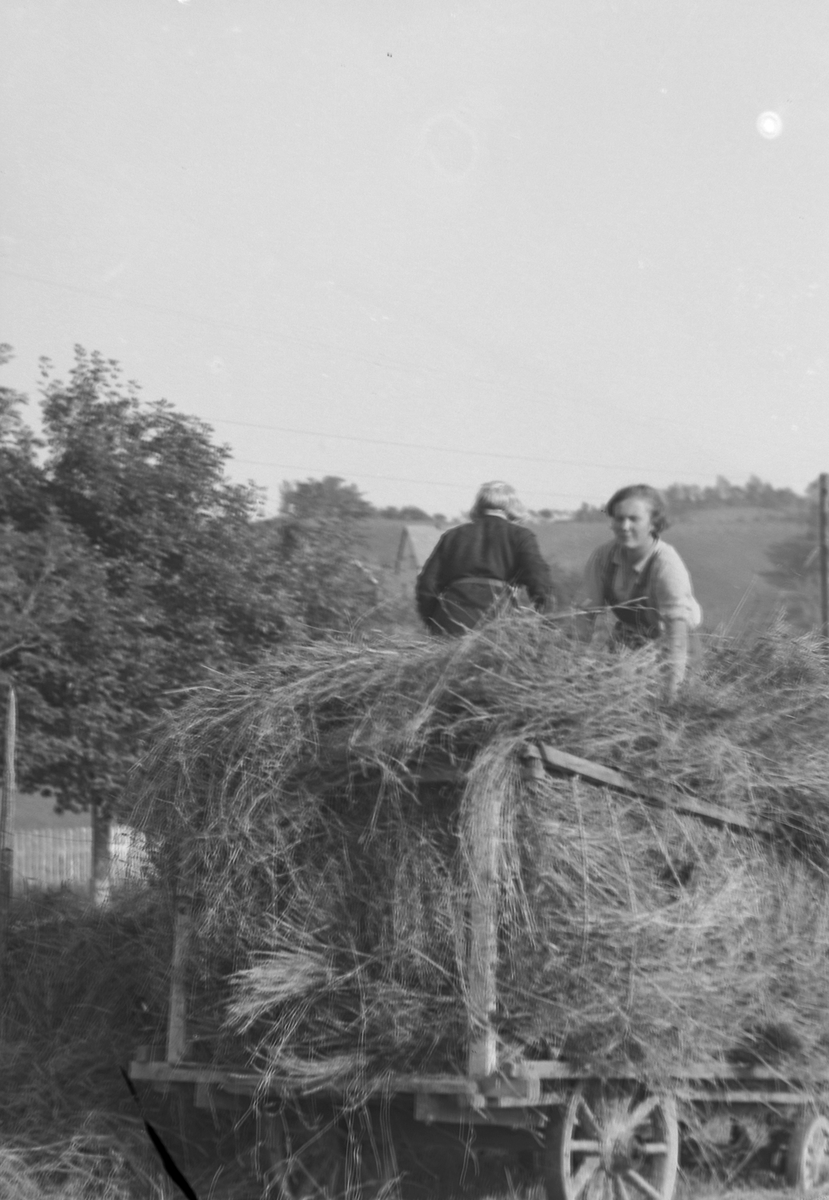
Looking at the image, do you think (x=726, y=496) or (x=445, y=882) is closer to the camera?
(x=445, y=882)

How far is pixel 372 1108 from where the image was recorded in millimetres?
4273

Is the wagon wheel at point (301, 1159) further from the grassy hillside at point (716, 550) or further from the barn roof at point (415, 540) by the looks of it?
the barn roof at point (415, 540)

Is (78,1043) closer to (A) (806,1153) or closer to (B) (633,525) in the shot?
(A) (806,1153)

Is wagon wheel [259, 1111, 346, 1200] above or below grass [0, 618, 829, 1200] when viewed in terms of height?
below

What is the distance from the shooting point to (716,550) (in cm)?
1109

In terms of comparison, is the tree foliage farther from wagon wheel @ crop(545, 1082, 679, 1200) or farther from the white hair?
wagon wheel @ crop(545, 1082, 679, 1200)

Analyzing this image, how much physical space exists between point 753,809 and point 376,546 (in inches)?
476

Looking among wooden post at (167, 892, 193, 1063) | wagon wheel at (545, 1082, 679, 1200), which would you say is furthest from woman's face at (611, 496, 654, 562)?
wooden post at (167, 892, 193, 1063)

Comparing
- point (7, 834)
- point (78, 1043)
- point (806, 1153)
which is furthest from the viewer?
point (7, 834)

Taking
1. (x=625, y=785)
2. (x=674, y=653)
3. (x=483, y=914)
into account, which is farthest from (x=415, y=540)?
(x=483, y=914)

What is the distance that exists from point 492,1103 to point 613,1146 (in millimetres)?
637

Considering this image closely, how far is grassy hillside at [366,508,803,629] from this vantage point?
524 cm

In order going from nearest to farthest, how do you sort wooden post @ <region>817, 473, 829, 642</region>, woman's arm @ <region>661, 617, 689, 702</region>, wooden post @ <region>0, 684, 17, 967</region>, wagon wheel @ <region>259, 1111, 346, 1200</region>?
wagon wheel @ <region>259, 1111, 346, 1200</region>
woman's arm @ <region>661, 617, 689, 702</region>
wooden post @ <region>0, 684, 17, 967</region>
wooden post @ <region>817, 473, 829, 642</region>

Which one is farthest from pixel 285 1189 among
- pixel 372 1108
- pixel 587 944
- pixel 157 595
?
pixel 157 595
